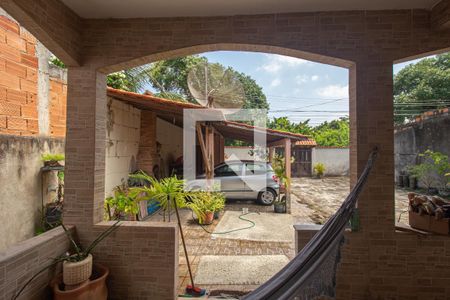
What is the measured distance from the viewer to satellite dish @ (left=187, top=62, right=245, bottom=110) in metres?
5.66

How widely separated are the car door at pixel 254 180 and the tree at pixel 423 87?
13751 millimetres

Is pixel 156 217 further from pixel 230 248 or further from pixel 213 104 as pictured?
pixel 213 104

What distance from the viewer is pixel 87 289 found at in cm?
203

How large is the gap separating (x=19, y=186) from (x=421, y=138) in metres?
12.9

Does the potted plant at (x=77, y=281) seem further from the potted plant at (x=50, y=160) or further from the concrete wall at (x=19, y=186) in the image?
the potted plant at (x=50, y=160)

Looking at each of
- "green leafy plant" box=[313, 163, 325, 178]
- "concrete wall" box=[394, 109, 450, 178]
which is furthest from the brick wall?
"green leafy plant" box=[313, 163, 325, 178]

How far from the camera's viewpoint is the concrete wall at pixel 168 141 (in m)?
7.33

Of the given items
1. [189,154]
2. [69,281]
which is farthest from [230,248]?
[189,154]

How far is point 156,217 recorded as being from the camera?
5465mm

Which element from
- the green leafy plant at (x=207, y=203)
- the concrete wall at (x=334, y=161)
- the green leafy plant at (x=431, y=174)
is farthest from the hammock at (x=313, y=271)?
the concrete wall at (x=334, y=161)

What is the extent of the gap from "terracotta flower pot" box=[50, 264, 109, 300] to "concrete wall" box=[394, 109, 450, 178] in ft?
36.3

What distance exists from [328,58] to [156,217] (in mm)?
4741

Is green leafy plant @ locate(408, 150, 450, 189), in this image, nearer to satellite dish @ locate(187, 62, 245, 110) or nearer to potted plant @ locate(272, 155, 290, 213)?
potted plant @ locate(272, 155, 290, 213)

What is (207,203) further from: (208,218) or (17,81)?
(17,81)
